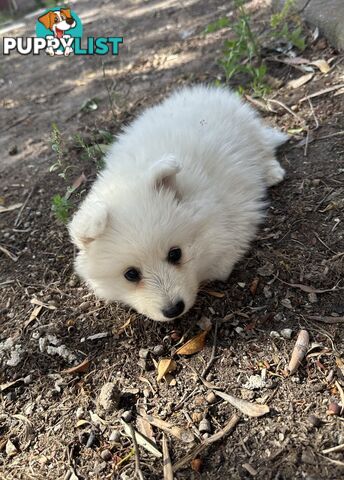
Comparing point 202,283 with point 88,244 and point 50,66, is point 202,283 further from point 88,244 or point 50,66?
point 50,66

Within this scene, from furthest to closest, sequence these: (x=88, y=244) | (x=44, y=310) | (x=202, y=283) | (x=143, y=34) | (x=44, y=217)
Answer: (x=143, y=34), (x=44, y=217), (x=44, y=310), (x=202, y=283), (x=88, y=244)

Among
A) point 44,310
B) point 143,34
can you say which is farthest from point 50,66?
point 44,310

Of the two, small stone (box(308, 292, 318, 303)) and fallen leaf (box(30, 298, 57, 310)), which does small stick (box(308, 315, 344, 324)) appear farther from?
fallen leaf (box(30, 298, 57, 310))

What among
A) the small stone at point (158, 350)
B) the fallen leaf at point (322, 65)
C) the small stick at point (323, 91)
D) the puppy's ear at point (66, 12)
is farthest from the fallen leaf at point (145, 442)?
the puppy's ear at point (66, 12)

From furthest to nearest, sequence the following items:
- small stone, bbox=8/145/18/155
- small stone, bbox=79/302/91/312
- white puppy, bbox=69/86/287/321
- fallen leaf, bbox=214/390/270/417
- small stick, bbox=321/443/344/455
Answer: small stone, bbox=8/145/18/155
small stone, bbox=79/302/91/312
white puppy, bbox=69/86/287/321
fallen leaf, bbox=214/390/270/417
small stick, bbox=321/443/344/455

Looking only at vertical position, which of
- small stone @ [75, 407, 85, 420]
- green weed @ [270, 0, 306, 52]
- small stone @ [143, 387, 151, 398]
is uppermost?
green weed @ [270, 0, 306, 52]

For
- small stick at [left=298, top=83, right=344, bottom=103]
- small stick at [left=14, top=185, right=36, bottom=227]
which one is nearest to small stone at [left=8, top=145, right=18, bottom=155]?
small stick at [left=14, top=185, right=36, bottom=227]

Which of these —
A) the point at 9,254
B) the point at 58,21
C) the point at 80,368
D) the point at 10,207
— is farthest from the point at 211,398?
the point at 58,21
